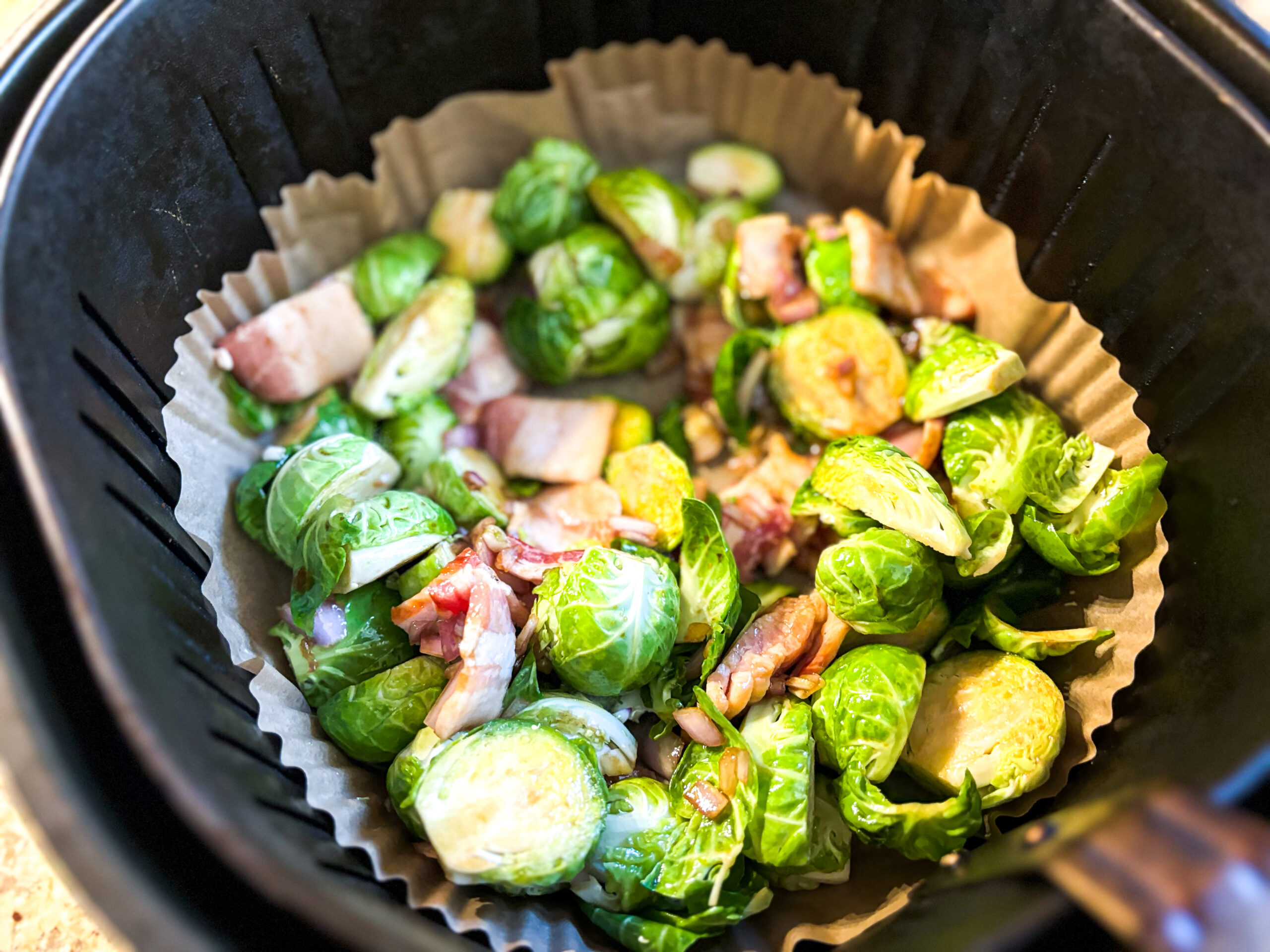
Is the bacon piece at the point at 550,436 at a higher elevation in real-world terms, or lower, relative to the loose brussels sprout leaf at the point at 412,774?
higher

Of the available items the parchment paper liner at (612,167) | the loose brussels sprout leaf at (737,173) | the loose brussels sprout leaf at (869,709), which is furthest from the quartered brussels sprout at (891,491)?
the loose brussels sprout leaf at (737,173)

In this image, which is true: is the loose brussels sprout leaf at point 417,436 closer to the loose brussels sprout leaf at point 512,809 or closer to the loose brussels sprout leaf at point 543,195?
the loose brussels sprout leaf at point 543,195

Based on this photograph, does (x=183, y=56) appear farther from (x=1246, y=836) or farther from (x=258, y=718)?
(x=1246, y=836)

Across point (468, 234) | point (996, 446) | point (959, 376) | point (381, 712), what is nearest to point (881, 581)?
point (996, 446)

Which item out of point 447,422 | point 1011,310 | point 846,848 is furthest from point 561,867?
point 1011,310

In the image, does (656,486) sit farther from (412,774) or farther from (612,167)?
(612,167)

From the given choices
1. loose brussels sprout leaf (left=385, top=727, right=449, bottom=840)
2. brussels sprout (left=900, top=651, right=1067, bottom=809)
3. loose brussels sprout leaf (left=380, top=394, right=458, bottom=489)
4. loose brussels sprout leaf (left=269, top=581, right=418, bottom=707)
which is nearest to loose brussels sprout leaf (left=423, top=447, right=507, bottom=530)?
loose brussels sprout leaf (left=380, top=394, right=458, bottom=489)
